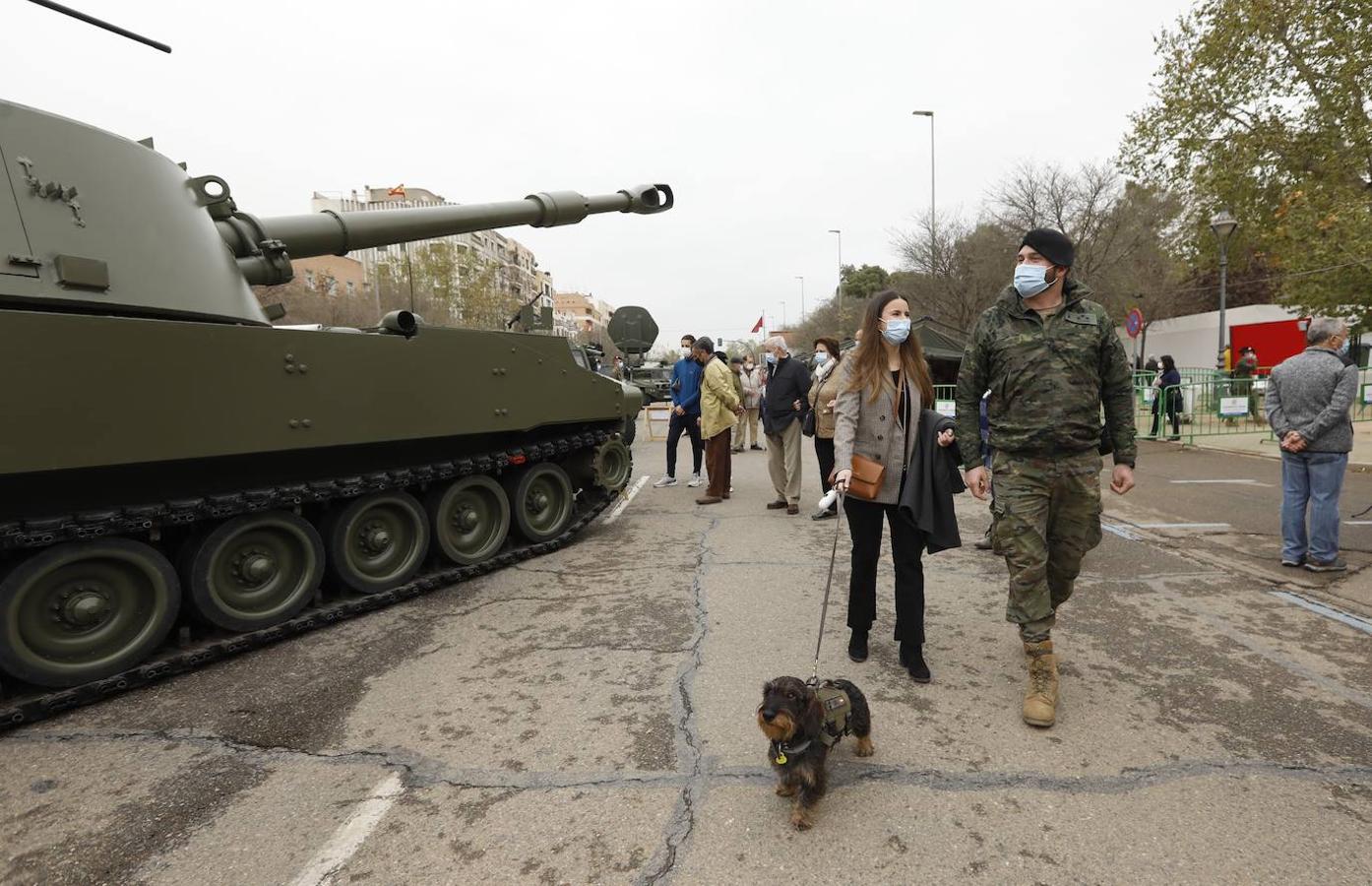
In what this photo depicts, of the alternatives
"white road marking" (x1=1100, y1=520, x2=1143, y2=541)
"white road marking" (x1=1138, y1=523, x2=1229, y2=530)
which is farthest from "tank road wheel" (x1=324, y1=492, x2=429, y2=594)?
"white road marking" (x1=1138, y1=523, x2=1229, y2=530)

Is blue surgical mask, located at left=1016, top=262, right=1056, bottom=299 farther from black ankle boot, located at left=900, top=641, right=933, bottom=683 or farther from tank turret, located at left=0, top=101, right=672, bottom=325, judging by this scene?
tank turret, located at left=0, top=101, right=672, bottom=325

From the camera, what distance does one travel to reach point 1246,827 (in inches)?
89.1

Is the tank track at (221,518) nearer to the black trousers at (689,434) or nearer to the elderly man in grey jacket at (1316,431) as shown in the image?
the black trousers at (689,434)

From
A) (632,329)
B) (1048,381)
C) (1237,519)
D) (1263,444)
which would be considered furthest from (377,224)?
(1263,444)

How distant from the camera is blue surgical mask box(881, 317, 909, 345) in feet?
10.8

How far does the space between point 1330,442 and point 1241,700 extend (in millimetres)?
2681

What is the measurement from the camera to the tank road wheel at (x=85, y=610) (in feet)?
10.7

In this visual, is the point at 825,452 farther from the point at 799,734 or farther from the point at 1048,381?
the point at 799,734

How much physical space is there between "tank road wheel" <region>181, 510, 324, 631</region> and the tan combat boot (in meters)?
3.88

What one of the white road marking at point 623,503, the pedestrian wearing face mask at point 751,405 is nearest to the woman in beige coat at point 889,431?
the white road marking at point 623,503

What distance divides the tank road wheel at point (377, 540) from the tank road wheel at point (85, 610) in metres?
0.93

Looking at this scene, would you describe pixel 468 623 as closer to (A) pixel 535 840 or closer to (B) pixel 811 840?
(A) pixel 535 840

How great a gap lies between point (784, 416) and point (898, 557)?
409 cm

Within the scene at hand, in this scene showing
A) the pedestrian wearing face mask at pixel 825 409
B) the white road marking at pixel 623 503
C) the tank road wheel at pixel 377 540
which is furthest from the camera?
the white road marking at pixel 623 503
